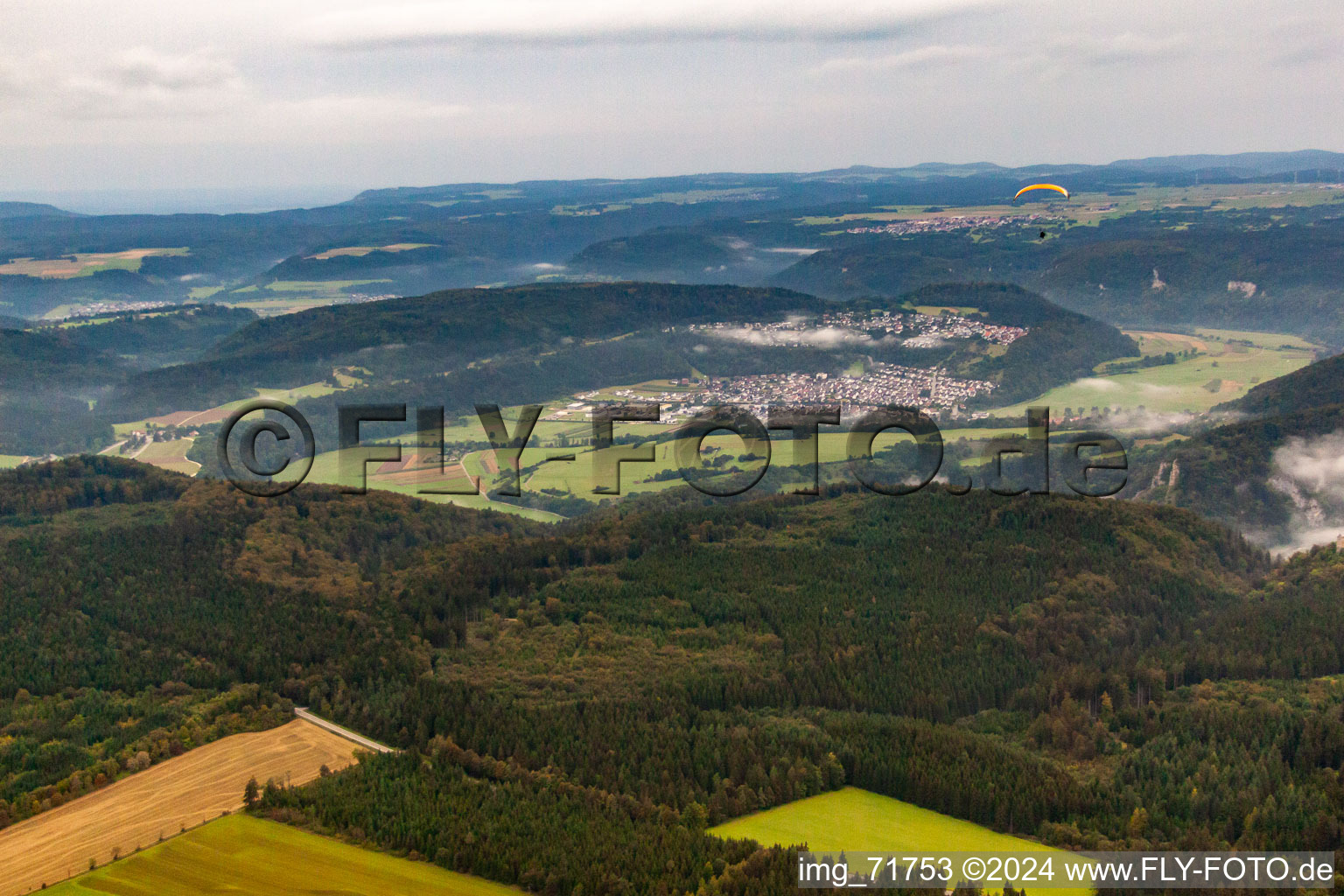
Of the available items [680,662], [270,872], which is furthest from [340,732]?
[680,662]

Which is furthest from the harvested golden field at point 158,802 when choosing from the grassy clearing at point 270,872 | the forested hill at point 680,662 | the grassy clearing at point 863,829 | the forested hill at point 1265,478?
the forested hill at point 1265,478

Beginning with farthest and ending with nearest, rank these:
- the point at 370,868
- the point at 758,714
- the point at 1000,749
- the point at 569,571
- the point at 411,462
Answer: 1. the point at 411,462
2. the point at 569,571
3. the point at 758,714
4. the point at 1000,749
5. the point at 370,868

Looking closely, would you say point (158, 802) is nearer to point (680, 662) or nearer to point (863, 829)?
point (680, 662)

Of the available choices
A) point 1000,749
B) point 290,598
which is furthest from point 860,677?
point 290,598

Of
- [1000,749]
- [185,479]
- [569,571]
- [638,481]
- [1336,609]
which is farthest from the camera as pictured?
[638,481]

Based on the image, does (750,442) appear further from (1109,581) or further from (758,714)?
(758,714)

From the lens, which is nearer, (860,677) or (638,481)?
(860,677)
